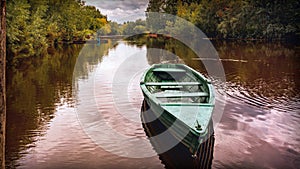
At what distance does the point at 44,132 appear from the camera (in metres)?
9.75

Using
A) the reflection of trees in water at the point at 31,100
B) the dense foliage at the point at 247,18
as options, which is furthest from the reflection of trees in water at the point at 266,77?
the dense foliage at the point at 247,18

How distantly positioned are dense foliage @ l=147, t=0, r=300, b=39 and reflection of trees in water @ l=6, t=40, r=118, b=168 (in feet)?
121

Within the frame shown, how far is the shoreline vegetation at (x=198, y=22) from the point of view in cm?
3041

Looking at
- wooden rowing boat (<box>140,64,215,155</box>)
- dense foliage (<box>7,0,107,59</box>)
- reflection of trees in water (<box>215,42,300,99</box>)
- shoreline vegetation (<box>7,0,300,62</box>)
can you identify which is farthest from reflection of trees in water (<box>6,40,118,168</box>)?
reflection of trees in water (<box>215,42,300,99</box>)

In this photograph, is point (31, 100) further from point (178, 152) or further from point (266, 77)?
point (266, 77)

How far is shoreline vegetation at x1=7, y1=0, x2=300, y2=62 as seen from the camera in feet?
99.8

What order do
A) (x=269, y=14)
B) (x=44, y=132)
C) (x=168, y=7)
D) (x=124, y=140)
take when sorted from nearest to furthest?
(x=124, y=140), (x=44, y=132), (x=269, y=14), (x=168, y=7)

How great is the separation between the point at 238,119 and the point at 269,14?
4623cm

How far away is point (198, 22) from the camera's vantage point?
71750 millimetres

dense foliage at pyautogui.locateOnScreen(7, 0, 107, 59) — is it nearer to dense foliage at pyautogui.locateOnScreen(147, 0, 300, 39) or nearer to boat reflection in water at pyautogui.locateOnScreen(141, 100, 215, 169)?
boat reflection in water at pyautogui.locateOnScreen(141, 100, 215, 169)

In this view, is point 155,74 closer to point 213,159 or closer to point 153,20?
point 213,159

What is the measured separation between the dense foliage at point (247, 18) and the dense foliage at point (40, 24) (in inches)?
1004

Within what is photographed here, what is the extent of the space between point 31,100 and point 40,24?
25720 mm

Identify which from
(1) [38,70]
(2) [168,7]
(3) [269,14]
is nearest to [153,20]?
(2) [168,7]
